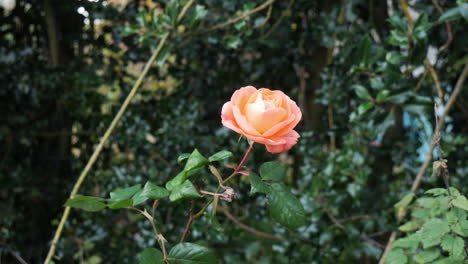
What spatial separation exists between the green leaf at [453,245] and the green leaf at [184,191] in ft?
1.22

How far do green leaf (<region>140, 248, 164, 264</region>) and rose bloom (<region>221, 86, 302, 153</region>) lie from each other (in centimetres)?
21

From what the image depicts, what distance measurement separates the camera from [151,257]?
25.7 inches

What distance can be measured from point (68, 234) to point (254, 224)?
0.63 m

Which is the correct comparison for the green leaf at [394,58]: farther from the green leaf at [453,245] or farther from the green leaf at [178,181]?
the green leaf at [178,181]

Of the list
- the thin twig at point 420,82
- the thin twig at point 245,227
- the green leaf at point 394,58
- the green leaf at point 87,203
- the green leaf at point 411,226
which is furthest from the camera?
the thin twig at point 245,227

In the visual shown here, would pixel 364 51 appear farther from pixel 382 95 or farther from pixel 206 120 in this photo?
pixel 206 120

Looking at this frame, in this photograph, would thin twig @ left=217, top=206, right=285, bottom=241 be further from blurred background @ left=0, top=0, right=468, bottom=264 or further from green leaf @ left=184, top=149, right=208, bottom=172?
green leaf @ left=184, top=149, right=208, bottom=172

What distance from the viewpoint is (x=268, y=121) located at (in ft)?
1.97

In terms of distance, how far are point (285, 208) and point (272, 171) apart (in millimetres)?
62

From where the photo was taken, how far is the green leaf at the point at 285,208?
65 cm

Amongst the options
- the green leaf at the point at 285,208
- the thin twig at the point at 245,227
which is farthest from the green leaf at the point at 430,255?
the thin twig at the point at 245,227

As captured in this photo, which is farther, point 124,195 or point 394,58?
point 394,58

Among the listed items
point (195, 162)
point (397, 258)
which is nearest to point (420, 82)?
point (397, 258)

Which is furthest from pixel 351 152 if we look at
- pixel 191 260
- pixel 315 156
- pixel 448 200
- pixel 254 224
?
pixel 191 260
